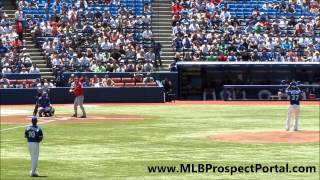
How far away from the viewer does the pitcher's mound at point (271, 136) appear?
23.8 meters

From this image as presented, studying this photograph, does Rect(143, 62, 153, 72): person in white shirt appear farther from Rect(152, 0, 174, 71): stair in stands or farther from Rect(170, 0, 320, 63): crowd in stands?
Rect(170, 0, 320, 63): crowd in stands

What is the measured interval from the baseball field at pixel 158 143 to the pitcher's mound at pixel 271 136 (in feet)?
0.10

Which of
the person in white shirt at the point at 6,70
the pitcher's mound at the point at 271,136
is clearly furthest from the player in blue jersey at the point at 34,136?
the person in white shirt at the point at 6,70

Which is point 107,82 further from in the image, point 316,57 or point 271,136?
point 271,136

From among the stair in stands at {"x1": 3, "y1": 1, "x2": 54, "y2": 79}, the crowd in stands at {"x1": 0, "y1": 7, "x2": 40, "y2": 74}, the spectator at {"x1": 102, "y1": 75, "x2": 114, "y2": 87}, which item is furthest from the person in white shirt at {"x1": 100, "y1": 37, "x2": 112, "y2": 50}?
the crowd in stands at {"x1": 0, "y1": 7, "x2": 40, "y2": 74}

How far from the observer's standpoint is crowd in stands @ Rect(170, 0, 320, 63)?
145 feet

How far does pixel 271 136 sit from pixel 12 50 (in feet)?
69.1

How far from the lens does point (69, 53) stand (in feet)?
141

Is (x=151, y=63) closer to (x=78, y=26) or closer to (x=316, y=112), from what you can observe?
(x=78, y=26)

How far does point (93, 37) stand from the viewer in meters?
43.9

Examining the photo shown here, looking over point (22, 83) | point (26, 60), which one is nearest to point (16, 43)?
point (26, 60)

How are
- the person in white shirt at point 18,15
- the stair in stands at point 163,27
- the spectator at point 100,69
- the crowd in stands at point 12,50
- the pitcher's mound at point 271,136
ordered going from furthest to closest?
1. the stair in stands at point 163,27
2. the person in white shirt at point 18,15
3. the spectator at point 100,69
4. the crowd in stands at point 12,50
5. the pitcher's mound at point 271,136

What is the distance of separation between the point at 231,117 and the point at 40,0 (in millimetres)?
17677

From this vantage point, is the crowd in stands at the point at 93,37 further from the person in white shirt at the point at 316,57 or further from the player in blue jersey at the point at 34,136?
the player in blue jersey at the point at 34,136
